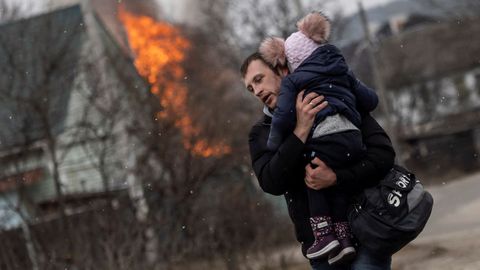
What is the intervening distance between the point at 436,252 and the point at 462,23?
33.9m

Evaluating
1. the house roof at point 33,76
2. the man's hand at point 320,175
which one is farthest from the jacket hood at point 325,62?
the house roof at point 33,76

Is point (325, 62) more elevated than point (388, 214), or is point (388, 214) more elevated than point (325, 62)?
point (325, 62)

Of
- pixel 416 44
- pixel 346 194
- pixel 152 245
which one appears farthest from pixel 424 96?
pixel 346 194

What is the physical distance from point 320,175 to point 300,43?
59 centimetres

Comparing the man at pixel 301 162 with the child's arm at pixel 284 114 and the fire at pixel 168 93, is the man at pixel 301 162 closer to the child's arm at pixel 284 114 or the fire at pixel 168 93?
the child's arm at pixel 284 114

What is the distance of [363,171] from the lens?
10.4ft

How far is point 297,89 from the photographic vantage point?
3217mm

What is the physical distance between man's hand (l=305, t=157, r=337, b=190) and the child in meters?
0.03

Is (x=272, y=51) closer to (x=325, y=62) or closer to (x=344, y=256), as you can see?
(x=325, y=62)

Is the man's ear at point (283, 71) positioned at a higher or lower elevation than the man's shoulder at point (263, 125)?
higher

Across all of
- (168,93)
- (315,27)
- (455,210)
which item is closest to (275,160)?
(315,27)

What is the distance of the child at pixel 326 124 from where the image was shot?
10.3ft

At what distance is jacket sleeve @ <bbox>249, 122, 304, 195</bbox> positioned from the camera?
317 centimetres

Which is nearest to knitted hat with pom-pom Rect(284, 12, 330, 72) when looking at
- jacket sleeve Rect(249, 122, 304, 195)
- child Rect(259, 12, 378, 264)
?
child Rect(259, 12, 378, 264)
